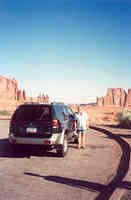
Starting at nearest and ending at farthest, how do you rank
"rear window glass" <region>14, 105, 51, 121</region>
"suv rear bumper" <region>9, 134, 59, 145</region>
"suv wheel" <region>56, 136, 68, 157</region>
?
"suv rear bumper" <region>9, 134, 59, 145</region>
"suv wheel" <region>56, 136, 68, 157</region>
"rear window glass" <region>14, 105, 51, 121</region>

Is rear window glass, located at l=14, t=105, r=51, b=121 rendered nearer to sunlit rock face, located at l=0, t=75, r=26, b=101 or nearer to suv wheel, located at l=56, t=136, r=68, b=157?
suv wheel, located at l=56, t=136, r=68, b=157

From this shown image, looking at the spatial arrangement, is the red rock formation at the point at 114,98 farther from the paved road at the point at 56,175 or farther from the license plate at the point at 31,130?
the license plate at the point at 31,130

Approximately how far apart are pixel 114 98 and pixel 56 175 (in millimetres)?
144781

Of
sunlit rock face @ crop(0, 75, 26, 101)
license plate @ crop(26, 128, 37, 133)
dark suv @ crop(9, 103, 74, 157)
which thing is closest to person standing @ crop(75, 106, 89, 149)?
dark suv @ crop(9, 103, 74, 157)

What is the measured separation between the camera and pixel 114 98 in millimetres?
147125

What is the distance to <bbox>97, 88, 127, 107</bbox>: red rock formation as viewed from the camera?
145 meters

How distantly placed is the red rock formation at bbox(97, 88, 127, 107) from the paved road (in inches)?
5373

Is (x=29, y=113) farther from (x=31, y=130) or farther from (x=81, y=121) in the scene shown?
(x=81, y=121)

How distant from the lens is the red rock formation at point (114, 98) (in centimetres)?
14470

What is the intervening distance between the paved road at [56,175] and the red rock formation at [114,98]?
5373 inches

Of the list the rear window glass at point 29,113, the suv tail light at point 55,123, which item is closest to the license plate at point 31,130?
the rear window glass at point 29,113

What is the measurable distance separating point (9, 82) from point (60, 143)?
121065 millimetres

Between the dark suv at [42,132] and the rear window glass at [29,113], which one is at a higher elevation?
the rear window glass at [29,113]

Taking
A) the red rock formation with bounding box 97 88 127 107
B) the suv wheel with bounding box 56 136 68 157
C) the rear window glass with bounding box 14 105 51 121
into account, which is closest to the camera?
the suv wheel with bounding box 56 136 68 157
